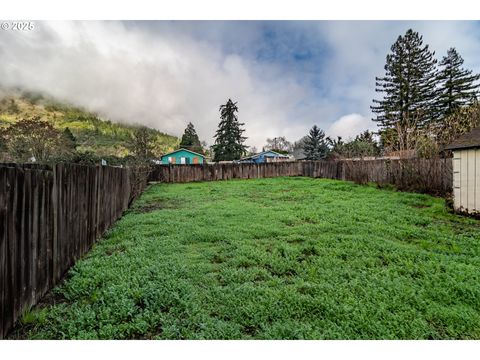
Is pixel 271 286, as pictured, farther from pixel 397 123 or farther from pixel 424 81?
pixel 424 81

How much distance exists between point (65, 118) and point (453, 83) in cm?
3267

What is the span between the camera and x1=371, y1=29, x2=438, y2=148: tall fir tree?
25.8 metres

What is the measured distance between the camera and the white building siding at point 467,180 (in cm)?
555

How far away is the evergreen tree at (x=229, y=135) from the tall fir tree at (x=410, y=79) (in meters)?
18.1

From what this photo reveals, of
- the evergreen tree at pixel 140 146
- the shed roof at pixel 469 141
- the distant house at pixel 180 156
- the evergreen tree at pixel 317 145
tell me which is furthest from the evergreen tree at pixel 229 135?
the shed roof at pixel 469 141

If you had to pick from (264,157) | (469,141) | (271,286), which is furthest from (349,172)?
(264,157)

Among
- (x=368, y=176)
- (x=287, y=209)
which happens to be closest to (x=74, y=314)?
(x=287, y=209)

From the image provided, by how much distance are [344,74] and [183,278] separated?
8347 mm

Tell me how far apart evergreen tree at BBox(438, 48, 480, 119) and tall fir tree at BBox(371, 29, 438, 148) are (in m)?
0.75

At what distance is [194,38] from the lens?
605cm

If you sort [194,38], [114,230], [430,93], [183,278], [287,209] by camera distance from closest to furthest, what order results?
[183,278], [114,230], [194,38], [287,209], [430,93]

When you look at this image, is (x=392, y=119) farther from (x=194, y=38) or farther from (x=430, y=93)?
(x=194, y=38)

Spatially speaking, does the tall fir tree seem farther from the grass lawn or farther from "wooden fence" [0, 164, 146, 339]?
"wooden fence" [0, 164, 146, 339]
